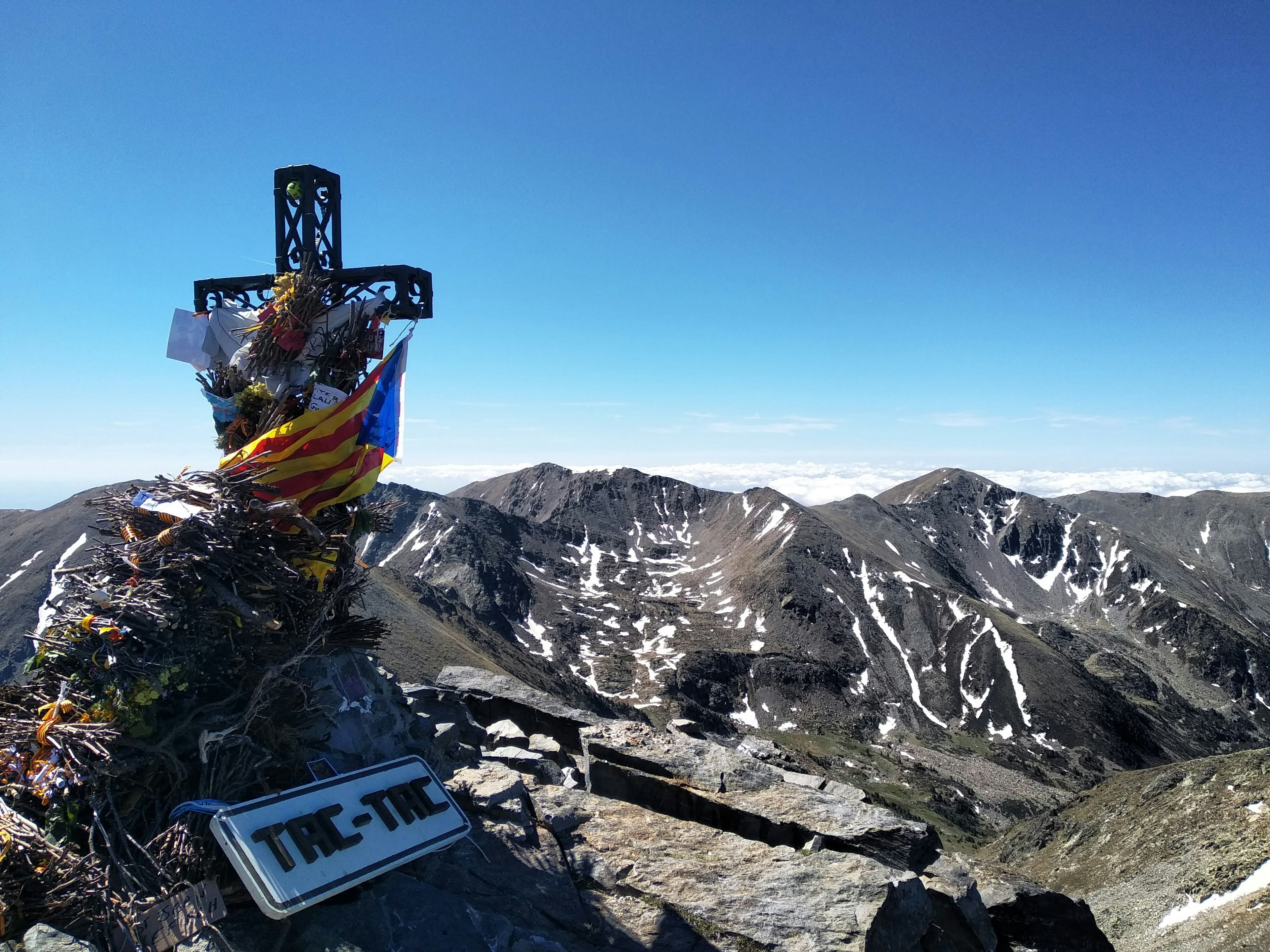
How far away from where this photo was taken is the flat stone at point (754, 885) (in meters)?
9.45

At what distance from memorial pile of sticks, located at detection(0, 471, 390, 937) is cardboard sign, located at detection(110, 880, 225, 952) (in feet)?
0.39

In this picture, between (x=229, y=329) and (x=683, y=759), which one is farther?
(x=683, y=759)

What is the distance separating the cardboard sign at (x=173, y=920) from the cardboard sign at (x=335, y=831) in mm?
553

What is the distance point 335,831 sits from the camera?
7.72 m

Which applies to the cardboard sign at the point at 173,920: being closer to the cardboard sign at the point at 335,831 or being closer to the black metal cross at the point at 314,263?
the cardboard sign at the point at 335,831

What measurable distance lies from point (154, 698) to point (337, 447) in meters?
4.07

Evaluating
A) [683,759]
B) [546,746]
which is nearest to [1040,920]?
[683,759]

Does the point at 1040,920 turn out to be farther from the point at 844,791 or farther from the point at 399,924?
the point at 399,924

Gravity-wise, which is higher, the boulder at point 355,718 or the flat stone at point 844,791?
the boulder at point 355,718

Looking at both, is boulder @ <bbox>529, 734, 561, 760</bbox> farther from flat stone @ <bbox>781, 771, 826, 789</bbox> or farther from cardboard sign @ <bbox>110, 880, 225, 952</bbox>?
cardboard sign @ <bbox>110, 880, 225, 952</bbox>

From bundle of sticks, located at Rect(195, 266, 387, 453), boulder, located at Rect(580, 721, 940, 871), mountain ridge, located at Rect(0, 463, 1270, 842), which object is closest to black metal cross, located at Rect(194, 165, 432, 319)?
bundle of sticks, located at Rect(195, 266, 387, 453)

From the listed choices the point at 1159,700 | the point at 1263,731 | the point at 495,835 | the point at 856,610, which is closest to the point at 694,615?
the point at 856,610

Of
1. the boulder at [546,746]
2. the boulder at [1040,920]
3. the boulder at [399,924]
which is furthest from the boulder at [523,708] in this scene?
the boulder at [399,924]

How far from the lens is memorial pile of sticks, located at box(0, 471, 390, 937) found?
723cm
